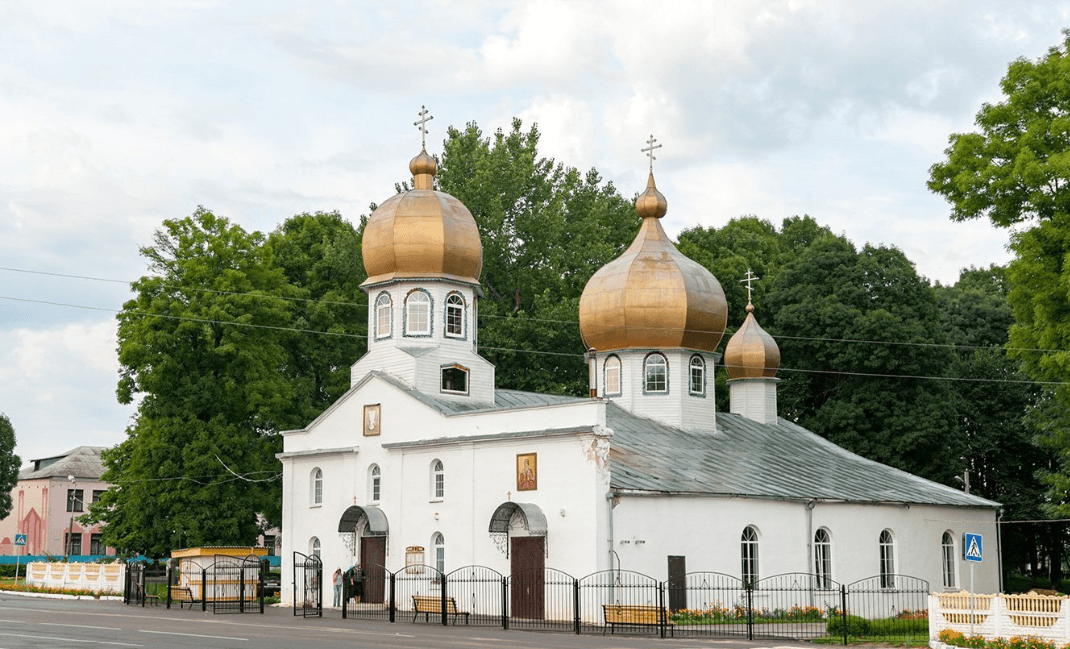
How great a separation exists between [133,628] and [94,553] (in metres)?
56.3

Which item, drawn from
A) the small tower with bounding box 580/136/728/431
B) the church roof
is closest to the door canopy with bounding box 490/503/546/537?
the church roof

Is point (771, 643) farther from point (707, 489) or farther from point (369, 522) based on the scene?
point (369, 522)

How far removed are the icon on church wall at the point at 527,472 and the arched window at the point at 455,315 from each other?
7.09 metres

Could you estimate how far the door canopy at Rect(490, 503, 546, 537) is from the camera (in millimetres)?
30656

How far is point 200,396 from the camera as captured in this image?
4438 cm

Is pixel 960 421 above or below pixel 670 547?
above

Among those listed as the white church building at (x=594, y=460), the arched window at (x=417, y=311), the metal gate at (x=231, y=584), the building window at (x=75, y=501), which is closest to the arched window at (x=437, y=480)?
the white church building at (x=594, y=460)

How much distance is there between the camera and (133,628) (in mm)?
24328

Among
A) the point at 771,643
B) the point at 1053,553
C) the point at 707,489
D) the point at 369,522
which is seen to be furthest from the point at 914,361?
the point at 771,643

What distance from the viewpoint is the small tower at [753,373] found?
44969mm

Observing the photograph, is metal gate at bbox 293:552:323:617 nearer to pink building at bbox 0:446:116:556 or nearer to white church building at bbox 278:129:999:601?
white church building at bbox 278:129:999:601

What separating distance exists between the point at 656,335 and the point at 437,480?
9285 mm

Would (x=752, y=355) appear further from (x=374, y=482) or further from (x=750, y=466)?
(x=374, y=482)

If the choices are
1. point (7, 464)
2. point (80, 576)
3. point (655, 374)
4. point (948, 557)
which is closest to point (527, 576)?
point (655, 374)
